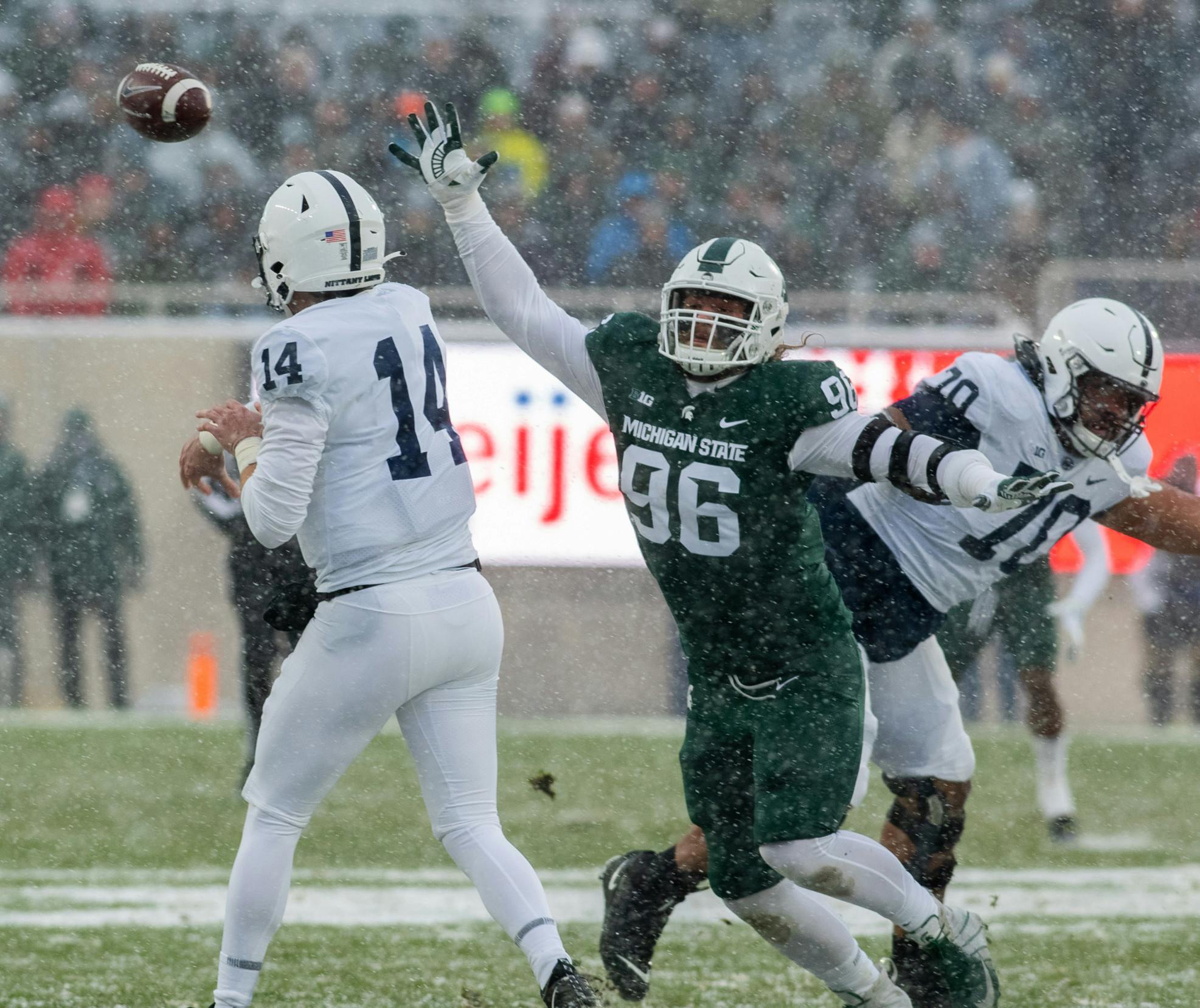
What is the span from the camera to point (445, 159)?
3.23 metres

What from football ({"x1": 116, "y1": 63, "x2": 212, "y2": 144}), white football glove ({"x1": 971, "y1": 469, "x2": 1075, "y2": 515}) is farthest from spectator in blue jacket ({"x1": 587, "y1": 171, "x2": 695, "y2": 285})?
white football glove ({"x1": 971, "y1": 469, "x2": 1075, "y2": 515})

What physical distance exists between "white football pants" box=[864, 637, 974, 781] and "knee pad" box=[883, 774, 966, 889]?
4cm

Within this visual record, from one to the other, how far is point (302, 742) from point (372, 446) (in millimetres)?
510

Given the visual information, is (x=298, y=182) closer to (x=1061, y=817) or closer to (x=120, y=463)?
(x=1061, y=817)

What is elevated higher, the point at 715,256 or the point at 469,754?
the point at 715,256

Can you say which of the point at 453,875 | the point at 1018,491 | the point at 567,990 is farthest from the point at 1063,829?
the point at 1018,491

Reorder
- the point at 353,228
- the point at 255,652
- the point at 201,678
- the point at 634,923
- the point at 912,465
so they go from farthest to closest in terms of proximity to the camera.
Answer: the point at 201,678
the point at 255,652
the point at 634,923
the point at 353,228
the point at 912,465

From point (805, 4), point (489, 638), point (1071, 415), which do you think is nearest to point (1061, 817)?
point (1071, 415)

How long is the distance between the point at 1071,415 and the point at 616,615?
4.48 metres

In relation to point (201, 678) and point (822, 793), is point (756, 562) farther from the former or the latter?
point (201, 678)

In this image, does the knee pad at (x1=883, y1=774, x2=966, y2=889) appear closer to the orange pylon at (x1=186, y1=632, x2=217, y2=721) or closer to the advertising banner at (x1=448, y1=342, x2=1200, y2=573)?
the advertising banner at (x1=448, y1=342, x2=1200, y2=573)

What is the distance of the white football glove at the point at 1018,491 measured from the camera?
2.62m

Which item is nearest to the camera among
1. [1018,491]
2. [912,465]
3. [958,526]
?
[1018,491]

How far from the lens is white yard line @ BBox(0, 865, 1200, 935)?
4383 millimetres
